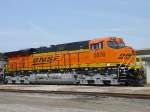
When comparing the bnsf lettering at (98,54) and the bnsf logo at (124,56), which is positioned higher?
the bnsf lettering at (98,54)

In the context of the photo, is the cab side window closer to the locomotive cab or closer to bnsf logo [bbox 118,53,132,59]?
the locomotive cab

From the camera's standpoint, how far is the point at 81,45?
1133 inches

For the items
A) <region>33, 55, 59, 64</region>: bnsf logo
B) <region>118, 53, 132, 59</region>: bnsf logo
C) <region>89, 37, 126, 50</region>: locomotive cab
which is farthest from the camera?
<region>33, 55, 59, 64</region>: bnsf logo

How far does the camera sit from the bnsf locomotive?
85.0 feet

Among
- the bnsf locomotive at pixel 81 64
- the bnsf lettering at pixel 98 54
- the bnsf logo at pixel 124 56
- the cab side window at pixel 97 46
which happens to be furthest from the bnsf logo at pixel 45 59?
the bnsf logo at pixel 124 56

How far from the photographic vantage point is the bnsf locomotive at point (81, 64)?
2591cm

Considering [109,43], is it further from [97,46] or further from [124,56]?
[124,56]

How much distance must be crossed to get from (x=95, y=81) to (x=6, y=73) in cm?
1370

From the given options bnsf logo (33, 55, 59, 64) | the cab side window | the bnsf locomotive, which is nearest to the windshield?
the bnsf locomotive

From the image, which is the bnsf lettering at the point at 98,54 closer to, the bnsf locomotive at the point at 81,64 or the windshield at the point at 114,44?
the bnsf locomotive at the point at 81,64

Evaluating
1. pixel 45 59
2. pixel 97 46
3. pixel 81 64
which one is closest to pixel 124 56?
pixel 97 46

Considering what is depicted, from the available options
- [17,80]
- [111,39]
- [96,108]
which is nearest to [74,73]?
[111,39]

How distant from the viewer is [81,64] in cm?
2877

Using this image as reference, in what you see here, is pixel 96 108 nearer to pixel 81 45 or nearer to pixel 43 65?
pixel 81 45
